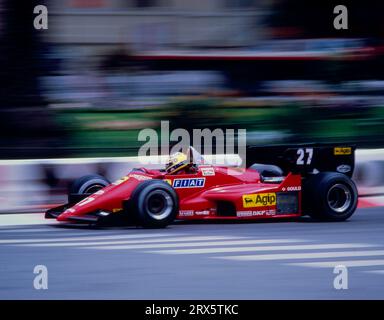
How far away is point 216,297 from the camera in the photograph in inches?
255

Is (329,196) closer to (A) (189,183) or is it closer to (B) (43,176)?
(A) (189,183)

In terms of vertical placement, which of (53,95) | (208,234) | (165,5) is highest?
(165,5)

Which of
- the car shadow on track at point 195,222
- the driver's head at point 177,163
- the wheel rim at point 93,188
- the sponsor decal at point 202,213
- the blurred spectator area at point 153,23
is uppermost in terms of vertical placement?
the blurred spectator area at point 153,23

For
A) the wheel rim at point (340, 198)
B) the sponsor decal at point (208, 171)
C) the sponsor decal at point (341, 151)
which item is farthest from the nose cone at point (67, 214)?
the sponsor decal at point (341, 151)

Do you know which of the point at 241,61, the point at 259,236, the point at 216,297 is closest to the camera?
the point at 216,297

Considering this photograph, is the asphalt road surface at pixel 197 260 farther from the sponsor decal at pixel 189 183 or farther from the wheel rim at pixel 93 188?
the wheel rim at pixel 93 188

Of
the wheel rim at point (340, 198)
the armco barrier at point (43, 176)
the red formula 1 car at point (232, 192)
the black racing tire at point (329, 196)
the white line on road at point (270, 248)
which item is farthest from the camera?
the armco barrier at point (43, 176)

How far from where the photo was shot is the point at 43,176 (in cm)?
1262

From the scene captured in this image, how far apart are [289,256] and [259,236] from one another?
1.43 meters

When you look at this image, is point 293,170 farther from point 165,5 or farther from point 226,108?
point 165,5

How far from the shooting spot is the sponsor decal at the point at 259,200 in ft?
36.0

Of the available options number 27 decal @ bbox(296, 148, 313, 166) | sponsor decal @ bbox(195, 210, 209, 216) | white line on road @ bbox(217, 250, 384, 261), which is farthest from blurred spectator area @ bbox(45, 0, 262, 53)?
white line on road @ bbox(217, 250, 384, 261)

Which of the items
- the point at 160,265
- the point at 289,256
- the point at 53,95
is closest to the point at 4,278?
the point at 160,265

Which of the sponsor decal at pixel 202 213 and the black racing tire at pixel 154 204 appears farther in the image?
the sponsor decal at pixel 202 213
